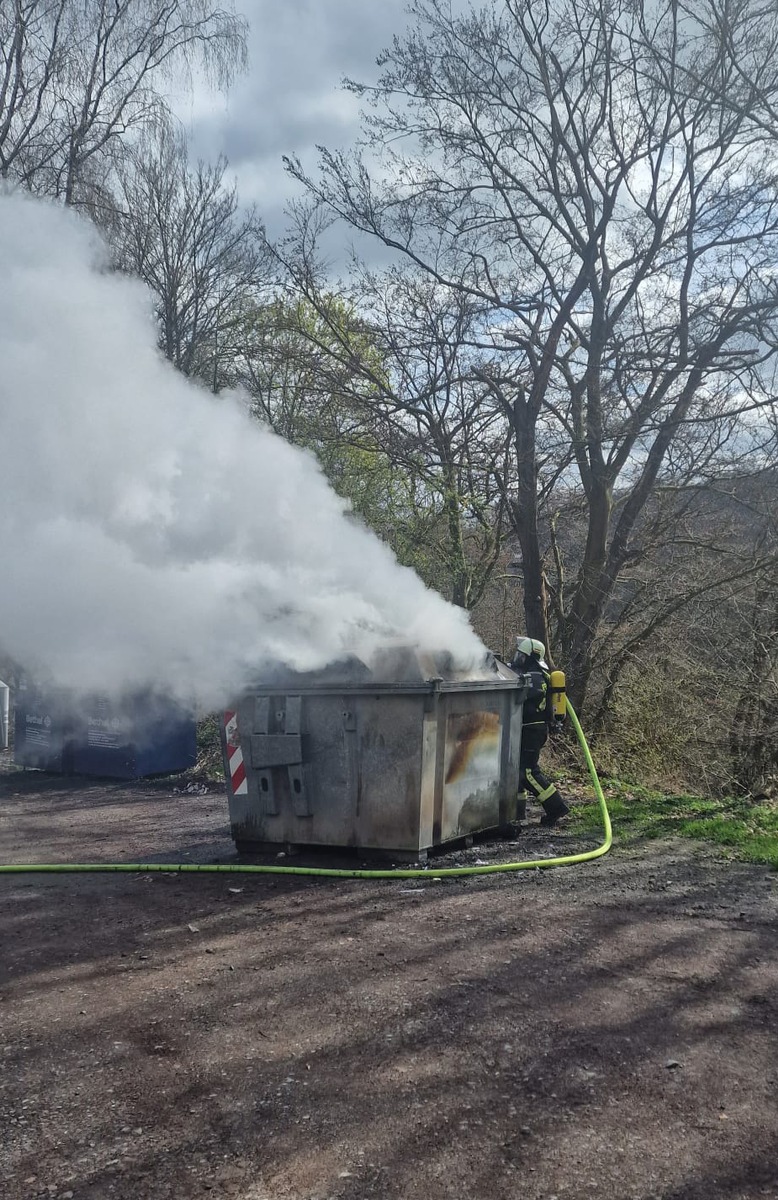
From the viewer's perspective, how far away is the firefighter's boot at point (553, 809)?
8570 mm

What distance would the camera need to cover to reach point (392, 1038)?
3.99 m

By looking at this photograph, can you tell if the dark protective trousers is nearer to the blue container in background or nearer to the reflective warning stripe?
the reflective warning stripe

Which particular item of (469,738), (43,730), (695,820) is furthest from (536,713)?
(43,730)

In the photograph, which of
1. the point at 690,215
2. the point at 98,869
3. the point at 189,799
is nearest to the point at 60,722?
the point at 189,799

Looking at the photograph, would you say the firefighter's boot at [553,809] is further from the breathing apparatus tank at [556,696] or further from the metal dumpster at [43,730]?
the metal dumpster at [43,730]

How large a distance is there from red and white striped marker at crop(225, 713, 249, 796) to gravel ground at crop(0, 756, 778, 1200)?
2.78 feet

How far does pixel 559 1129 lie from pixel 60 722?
461 inches

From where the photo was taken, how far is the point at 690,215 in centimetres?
1223

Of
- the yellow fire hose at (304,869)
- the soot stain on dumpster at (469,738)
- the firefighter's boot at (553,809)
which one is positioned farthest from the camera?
the firefighter's boot at (553,809)

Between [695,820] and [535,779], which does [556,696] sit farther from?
[695,820]

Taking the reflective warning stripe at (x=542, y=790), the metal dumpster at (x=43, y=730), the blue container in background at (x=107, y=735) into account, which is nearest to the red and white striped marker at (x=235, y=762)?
the reflective warning stripe at (x=542, y=790)

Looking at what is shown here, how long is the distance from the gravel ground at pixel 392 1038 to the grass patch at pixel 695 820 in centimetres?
99

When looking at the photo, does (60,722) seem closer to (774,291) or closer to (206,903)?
(206,903)

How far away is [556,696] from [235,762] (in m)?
2.97
